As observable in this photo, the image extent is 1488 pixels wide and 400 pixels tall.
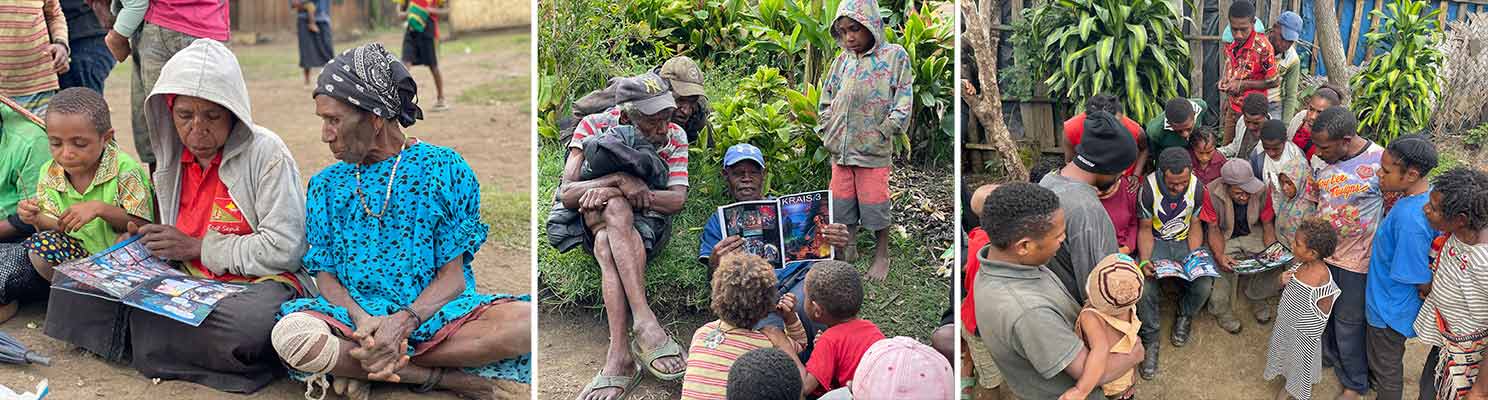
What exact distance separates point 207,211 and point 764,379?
2.03m

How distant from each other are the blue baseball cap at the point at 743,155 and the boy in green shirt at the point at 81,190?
2070 millimetres

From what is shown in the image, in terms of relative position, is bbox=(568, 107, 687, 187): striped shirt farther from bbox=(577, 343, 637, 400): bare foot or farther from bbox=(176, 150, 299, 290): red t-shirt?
bbox=(176, 150, 299, 290): red t-shirt

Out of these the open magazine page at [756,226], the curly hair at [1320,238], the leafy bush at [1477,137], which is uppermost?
the leafy bush at [1477,137]

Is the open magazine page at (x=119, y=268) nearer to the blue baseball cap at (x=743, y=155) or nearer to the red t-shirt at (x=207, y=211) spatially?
the red t-shirt at (x=207, y=211)

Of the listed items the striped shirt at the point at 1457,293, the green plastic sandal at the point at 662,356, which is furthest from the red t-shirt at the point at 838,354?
the striped shirt at the point at 1457,293

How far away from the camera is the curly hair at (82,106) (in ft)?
13.5

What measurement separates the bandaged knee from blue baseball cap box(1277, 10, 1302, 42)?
335cm

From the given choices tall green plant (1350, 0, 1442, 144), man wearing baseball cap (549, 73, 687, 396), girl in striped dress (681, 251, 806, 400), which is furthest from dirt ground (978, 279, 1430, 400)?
man wearing baseball cap (549, 73, 687, 396)

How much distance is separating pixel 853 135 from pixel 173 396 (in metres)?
2.29

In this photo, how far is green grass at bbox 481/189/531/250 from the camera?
5.42m

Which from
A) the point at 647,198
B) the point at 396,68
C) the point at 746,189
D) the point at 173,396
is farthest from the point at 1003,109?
the point at 173,396

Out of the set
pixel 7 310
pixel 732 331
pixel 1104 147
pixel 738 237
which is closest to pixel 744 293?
pixel 732 331

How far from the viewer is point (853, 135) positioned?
3.82 meters

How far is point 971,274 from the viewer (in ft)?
12.4
